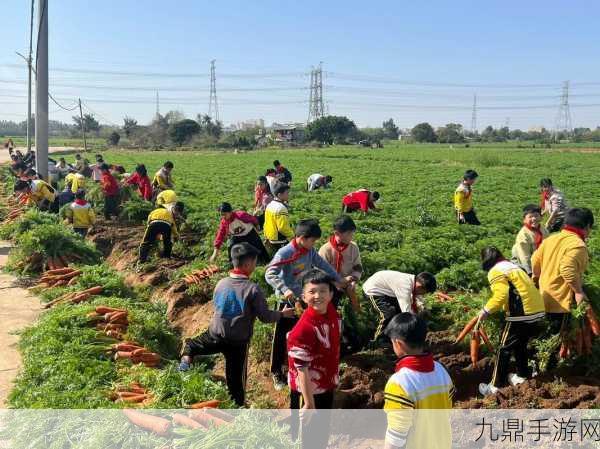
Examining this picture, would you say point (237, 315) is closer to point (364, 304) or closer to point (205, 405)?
point (205, 405)

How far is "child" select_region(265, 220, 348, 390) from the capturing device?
533cm

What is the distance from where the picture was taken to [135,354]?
580 centimetres

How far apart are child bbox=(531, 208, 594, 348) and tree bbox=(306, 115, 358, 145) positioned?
74281 mm

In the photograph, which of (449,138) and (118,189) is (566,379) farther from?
(449,138)

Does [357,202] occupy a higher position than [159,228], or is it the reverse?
[357,202]

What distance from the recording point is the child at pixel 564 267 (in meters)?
5.26

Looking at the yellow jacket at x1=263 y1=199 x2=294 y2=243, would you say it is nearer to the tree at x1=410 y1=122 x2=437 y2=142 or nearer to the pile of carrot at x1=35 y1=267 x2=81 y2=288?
the pile of carrot at x1=35 y1=267 x2=81 y2=288

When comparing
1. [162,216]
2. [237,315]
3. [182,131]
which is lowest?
[237,315]

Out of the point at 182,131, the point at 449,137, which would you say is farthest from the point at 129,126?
the point at 449,137

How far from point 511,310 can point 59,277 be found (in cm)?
721

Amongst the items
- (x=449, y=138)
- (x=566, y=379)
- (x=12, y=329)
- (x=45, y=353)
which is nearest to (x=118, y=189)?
(x=12, y=329)

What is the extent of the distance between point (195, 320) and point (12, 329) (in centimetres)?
245

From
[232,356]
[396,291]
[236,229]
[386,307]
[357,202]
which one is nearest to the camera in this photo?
[232,356]

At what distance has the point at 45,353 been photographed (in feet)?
18.4
